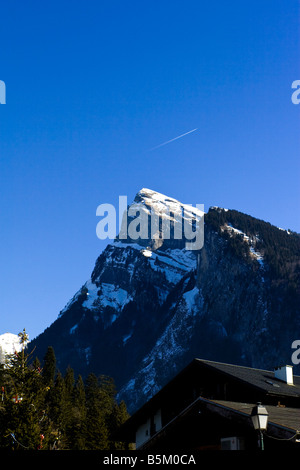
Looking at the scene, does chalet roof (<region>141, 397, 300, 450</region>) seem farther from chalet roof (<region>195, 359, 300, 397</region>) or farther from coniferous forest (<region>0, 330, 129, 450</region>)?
coniferous forest (<region>0, 330, 129, 450</region>)

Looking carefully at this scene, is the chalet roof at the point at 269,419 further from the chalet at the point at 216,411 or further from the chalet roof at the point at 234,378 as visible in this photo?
the chalet roof at the point at 234,378

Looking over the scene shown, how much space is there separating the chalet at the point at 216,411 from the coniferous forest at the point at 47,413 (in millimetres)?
6317

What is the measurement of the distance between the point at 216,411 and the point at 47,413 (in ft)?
193

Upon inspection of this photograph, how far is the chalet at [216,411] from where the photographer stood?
62.7ft

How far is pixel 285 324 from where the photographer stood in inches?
7042

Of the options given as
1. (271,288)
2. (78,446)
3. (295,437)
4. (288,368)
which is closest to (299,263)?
(271,288)

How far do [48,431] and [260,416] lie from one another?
22.6m

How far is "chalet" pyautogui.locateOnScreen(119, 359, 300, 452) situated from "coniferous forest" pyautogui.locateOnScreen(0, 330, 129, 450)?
6317mm

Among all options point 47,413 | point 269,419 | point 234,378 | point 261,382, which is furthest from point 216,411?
point 47,413

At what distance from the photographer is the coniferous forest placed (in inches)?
1221

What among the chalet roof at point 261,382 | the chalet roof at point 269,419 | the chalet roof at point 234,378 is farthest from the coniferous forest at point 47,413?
the chalet roof at point 269,419

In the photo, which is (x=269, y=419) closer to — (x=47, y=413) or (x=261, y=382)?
(x=261, y=382)

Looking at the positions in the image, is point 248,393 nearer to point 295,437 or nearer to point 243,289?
point 295,437
